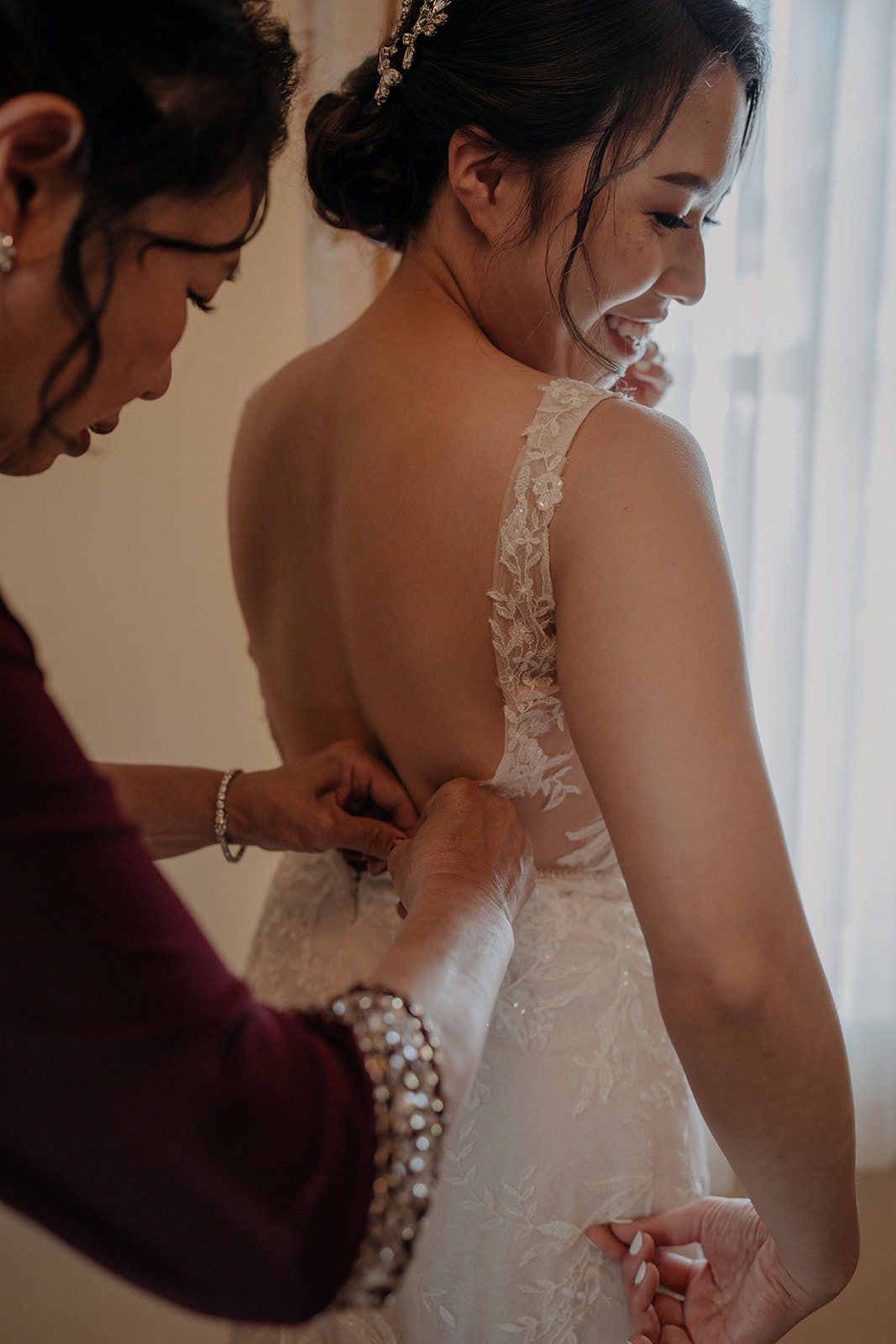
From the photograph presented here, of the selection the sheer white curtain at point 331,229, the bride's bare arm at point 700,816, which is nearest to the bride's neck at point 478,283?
the bride's bare arm at point 700,816

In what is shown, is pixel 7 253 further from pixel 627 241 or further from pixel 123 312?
pixel 627 241

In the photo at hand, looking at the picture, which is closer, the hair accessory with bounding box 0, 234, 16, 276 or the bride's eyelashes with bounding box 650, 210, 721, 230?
the hair accessory with bounding box 0, 234, 16, 276

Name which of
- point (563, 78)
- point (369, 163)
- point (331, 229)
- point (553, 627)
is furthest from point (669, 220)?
point (331, 229)

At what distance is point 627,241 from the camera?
89cm

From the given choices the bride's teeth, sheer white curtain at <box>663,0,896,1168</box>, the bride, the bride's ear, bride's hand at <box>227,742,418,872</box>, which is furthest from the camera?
sheer white curtain at <box>663,0,896,1168</box>

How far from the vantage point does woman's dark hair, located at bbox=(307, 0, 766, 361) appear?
2.70 feet

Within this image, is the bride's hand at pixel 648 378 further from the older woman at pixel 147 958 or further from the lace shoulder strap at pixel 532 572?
the older woman at pixel 147 958

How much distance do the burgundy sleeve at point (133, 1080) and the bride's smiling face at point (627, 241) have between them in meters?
0.61

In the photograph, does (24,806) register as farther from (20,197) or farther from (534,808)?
(534,808)

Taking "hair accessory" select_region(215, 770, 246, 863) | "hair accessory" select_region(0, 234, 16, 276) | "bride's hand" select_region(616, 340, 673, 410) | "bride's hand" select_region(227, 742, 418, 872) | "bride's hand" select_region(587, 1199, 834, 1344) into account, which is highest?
"hair accessory" select_region(0, 234, 16, 276)

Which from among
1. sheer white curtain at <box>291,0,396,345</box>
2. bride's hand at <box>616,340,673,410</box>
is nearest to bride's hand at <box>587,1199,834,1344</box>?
bride's hand at <box>616,340,673,410</box>

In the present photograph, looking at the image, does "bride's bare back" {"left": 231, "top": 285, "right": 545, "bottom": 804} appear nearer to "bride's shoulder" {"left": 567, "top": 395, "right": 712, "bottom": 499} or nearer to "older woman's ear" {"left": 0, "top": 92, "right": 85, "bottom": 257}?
"bride's shoulder" {"left": 567, "top": 395, "right": 712, "bottom": 499}

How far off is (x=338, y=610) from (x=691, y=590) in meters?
0.39

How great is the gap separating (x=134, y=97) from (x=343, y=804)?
630 mm
